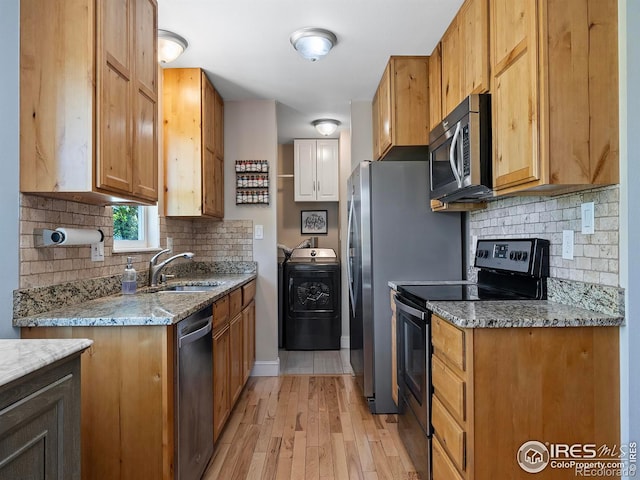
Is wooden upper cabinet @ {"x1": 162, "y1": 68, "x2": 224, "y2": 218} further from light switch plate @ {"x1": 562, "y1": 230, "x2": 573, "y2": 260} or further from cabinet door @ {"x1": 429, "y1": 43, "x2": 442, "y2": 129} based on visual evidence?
light switch plate @ {"x1": 562, "y1": 230, "x2": 573, "y2": 260}

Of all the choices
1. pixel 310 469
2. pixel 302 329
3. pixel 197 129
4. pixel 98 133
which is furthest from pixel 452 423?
pixel 302 329

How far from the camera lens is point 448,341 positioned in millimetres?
1560

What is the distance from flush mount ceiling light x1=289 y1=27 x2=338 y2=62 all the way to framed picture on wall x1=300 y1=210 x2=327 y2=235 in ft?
8.52

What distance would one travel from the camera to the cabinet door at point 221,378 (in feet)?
7.04

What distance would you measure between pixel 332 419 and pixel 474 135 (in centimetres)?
195

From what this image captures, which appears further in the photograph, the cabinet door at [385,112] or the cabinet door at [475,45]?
the cabinet door at [385,112]

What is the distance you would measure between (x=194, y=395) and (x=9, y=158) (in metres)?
1.21

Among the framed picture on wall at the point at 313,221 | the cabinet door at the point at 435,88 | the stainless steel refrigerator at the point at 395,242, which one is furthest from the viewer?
the framed picture on wall at the point at 313,221

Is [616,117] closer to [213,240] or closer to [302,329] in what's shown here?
[213,240]

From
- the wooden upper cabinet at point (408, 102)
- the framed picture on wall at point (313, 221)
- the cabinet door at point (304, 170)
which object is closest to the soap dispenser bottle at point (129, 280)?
the wooden upper cabinet at point (408, 102)

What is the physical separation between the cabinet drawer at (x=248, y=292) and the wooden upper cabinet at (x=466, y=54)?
1.85 meters

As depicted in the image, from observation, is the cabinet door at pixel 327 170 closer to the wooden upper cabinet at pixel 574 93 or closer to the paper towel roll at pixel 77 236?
the paper towel roll at pixel 77 236

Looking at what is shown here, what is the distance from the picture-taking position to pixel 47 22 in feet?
5.01
